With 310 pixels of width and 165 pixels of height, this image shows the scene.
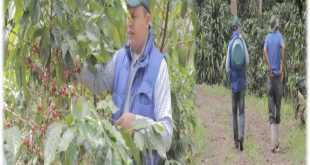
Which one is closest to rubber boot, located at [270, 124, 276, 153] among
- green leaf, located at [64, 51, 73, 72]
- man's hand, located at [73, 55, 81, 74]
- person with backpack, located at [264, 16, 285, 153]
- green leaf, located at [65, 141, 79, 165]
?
person with backpack, located at [264, 16, 285, 153]

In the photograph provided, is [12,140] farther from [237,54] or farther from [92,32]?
[237,54]

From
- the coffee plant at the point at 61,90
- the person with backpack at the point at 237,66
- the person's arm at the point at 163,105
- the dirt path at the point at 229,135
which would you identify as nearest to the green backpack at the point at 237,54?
the person with backpack at the point at 237,66

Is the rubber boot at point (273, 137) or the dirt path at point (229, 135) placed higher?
the rubber boot at point (273, 137)

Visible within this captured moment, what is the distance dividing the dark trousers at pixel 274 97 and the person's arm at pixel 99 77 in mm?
3323

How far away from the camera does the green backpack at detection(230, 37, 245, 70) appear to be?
525 cm

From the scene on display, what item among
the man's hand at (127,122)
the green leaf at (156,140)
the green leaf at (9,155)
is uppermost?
the man's hand at (127,122)

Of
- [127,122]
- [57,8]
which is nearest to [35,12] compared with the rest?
[57,8]

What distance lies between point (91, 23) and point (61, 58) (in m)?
0.15

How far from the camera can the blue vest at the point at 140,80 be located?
6.64 feet

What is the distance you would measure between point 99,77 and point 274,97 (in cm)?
356

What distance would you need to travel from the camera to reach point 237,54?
5.30m

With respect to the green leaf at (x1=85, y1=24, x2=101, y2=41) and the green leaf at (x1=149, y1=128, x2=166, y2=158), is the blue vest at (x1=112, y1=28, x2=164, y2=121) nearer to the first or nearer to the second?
the green leaf at (x1=85, y1=24, x2=101, y2=41)

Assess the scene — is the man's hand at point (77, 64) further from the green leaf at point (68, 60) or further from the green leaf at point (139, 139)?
the green leaf at point (139, 139)

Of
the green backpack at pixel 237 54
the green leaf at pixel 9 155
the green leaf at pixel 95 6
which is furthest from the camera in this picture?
the green backpack at pixel 237 54
